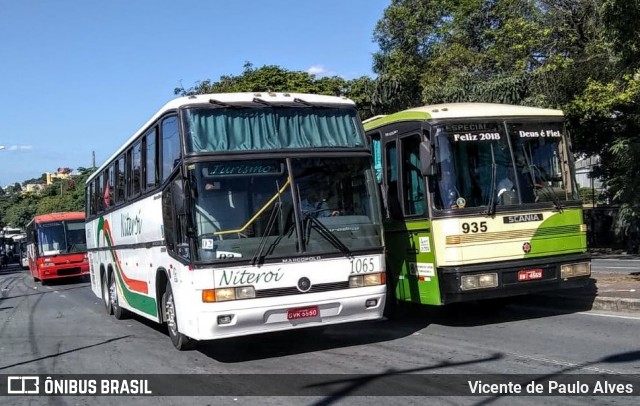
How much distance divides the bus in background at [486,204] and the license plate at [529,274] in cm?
1

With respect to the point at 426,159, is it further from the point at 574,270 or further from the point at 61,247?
the point at 61,247

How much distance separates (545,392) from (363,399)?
1.66 metres

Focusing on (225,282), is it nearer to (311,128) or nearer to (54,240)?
(311,128)

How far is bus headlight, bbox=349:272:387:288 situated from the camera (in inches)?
332

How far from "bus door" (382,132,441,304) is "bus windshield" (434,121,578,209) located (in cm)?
47

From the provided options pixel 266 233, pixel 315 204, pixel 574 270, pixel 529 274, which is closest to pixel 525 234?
pixel 529 274

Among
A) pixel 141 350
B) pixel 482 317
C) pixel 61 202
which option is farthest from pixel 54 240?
pixel 61 202

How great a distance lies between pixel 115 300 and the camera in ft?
47.7

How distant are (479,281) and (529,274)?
79 cm

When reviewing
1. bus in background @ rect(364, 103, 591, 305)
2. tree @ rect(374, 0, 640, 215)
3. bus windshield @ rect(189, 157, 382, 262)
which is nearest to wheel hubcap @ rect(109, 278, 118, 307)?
bus in background @ rect(364, 103, 591, 305)

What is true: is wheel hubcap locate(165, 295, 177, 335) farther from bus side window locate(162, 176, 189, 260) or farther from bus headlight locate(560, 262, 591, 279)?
bus headlight locate(560, 262, 591, 279)

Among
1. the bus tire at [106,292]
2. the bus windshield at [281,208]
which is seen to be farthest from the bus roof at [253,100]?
the bus tire at [106,292]

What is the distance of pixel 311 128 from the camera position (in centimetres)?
884

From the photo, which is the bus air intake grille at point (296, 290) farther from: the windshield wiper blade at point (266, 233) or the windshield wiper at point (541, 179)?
the windshield wiper at point (541, 179)
